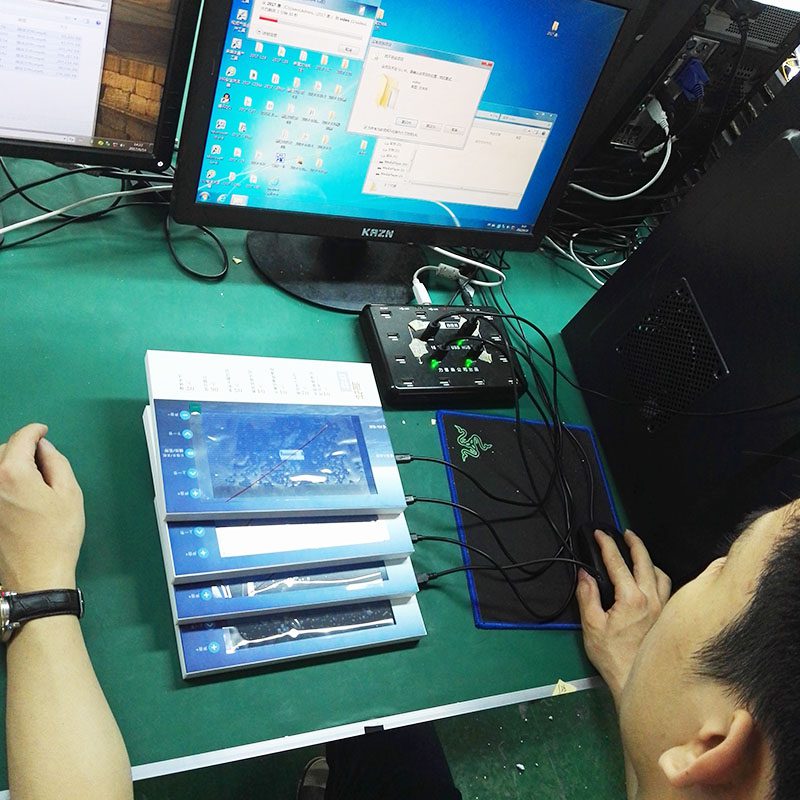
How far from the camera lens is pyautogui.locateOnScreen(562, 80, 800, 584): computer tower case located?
861 millimetres

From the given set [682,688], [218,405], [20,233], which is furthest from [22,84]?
[682,688]

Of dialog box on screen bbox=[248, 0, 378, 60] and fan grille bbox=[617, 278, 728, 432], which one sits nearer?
dialog box on screen bbox=[248, 0, 378, 60]

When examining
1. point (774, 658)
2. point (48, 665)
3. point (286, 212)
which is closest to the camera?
point (774, 658)

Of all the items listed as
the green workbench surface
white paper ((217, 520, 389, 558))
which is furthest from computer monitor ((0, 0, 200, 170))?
white paper ((217, 520, 389, 558))

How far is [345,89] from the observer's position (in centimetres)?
90

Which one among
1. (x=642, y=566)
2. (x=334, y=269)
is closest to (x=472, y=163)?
(x=334, y=269)

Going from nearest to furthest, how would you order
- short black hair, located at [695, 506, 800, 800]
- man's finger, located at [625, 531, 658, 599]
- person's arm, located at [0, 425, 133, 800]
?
1. short black hair, located at [695, 506, 800, 800]
2. person's arm, located at [0, 425, 133, 800]
3. man's finger, located at [625, 531, 658, 599]

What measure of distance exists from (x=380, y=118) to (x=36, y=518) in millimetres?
629

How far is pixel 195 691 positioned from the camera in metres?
0.70

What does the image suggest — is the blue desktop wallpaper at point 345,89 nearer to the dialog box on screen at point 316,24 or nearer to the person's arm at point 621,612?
the dialog box on screen at point 316,24

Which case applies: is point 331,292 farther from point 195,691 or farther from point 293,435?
point 195,691

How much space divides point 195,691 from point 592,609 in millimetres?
481

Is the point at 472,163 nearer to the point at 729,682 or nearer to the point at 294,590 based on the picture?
the point at 294,590

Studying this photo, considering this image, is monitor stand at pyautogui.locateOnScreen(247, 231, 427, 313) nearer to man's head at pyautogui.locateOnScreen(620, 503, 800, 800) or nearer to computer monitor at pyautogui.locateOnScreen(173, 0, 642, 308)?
computer monitor at pyautogui.locateOnScreen(173, 0, 642, 308)
